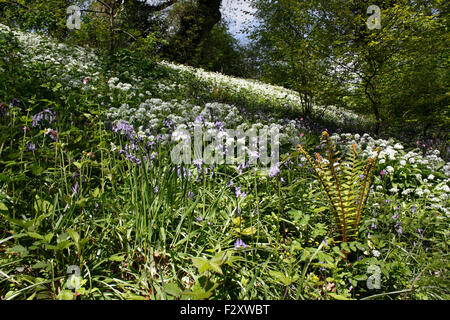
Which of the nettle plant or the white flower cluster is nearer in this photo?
the nettle plant

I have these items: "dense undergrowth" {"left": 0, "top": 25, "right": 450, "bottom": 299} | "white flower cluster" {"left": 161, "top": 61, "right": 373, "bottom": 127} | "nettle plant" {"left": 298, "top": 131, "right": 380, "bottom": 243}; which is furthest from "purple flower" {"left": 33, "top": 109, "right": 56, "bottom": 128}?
"white flower cluster" {"left": 161, "top": 61, "right": 373, "bottom": 127}

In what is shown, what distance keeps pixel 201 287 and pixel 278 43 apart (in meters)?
6.32

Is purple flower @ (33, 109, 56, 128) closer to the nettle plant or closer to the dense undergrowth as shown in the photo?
the dense undergrowth

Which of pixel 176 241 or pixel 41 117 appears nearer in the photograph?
pixel 176 241

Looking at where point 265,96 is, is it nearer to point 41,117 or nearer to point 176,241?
point 41,117

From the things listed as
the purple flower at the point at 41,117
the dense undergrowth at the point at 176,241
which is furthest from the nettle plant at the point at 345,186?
the purple flower at the point at 41,117

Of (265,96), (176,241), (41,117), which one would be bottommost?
(176,241)

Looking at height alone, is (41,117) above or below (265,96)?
below

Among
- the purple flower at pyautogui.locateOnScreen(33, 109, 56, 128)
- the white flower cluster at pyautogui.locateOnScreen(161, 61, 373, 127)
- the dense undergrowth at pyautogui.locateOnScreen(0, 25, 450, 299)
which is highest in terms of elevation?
the white flower cluster at pyautogui.locateOnScreen(161, 61, 373, 127)

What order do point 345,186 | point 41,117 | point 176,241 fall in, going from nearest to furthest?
1. point 176,241
2. point 345,186
3. point 41,117

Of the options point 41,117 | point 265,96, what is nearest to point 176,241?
point 41,117

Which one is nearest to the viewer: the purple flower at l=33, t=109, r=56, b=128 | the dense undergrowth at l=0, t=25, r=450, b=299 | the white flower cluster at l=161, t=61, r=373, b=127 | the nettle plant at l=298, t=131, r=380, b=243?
the dense undergrowth at l=0, t=25, r=450, b=299

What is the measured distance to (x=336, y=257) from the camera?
1.72 meters
